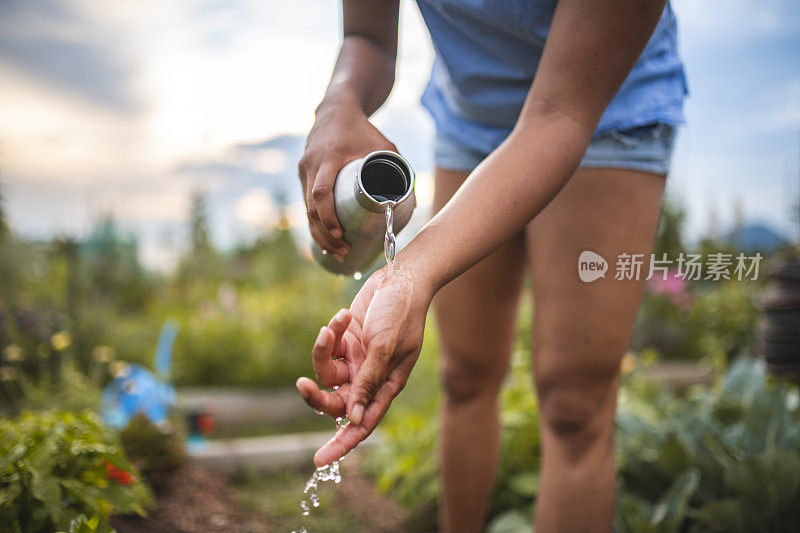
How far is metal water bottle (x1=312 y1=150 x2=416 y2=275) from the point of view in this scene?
0.96 m

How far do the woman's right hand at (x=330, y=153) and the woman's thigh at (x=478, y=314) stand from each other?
16.8 inches

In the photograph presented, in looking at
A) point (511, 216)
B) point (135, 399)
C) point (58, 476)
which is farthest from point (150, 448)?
point (511, 216)

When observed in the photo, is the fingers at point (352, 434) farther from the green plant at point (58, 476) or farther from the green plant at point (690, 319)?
the green plant at point (690, 319)

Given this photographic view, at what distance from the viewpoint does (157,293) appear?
6785mm

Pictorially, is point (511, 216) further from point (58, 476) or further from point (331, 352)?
point (58, 476)

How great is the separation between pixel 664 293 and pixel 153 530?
15.1 feet

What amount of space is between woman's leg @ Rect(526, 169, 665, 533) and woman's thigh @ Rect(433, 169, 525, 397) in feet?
0.78

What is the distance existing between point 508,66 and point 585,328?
60 cm

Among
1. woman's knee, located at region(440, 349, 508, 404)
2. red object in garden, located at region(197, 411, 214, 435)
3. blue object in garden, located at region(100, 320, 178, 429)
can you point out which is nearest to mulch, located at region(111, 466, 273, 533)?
blue object in garden, located at region(100, 320, 178, 429)

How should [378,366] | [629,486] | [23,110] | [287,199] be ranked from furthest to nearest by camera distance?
[287,199] → [23,110] → [629,486] → [378,366]

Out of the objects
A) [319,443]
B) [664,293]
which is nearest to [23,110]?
[319,443]

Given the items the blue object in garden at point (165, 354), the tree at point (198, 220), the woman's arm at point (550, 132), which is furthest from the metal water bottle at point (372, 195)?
the tree at point (198, 220)

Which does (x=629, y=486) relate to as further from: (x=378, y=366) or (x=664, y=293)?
(x=664, y=293)

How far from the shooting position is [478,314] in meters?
1.49
